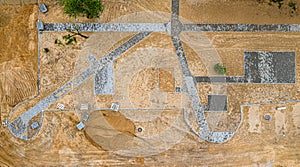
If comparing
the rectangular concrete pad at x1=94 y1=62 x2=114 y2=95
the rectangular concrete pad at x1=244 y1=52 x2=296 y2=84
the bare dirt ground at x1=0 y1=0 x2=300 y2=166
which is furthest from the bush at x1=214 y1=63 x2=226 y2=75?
the rectangular concrete pad at x1=94 y1=62 x2=114 y2=95

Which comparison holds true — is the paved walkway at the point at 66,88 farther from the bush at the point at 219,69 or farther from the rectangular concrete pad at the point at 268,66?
the rectangular concrete pad at the point at 268,66

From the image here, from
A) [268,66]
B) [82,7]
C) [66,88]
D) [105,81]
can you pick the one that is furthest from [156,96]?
[268,66]

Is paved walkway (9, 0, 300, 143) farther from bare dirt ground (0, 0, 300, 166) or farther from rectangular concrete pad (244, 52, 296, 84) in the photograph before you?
rectangular concrete pad (244, 52, 296, 84)

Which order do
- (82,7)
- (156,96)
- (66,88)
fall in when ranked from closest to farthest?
(82,7)
(66,88)
(156,96)

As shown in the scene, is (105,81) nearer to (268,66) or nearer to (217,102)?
(217,102)

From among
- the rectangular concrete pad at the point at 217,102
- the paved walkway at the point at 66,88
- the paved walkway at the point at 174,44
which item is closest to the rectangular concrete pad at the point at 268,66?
the paved walkway at the point at 174,44

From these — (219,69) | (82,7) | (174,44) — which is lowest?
(219,69)
